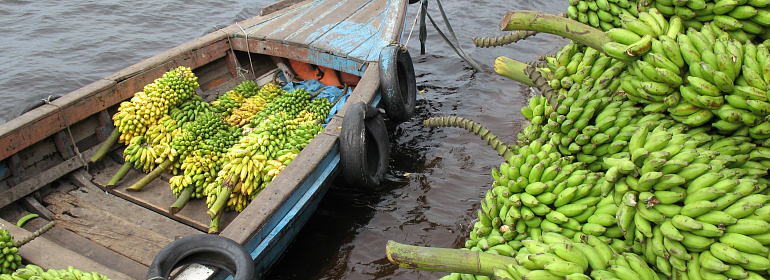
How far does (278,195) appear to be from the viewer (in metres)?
3.60

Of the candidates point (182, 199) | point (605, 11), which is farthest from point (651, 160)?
point (182, 199)

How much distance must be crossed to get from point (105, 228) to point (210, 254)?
1.59 meters

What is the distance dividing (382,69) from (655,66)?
330cm

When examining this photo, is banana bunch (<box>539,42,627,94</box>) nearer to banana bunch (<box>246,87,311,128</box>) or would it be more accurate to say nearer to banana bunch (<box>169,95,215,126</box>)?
banana bunch (<box>246,87,311,128</box>)

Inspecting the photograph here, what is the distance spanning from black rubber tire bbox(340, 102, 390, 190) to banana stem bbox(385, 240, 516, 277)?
2.37 m

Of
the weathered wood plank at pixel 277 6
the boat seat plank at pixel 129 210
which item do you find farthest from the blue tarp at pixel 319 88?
the boat seat plank at pixel 129 210

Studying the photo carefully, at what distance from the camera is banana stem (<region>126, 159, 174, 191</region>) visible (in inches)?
175

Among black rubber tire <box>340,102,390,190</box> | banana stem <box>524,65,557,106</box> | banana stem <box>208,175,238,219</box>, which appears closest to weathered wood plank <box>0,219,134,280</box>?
banana stem <box>208,175,238,219</box>

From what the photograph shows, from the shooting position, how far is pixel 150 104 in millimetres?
4730

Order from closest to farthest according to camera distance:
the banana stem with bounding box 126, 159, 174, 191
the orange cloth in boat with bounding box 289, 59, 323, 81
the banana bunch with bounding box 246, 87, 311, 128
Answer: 1. the banana stem with bounding box 126, 159, 174, 191
2. the banana bunch with bounding box 246, 87, 311, 128
3. the orange cloth in boat with bounding box 289, 59, 323, 81

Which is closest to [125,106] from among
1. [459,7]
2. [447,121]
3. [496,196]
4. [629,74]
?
[447,121]

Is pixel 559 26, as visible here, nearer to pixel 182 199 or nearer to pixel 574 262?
pixel 574 262

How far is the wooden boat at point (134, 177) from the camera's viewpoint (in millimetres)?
3568

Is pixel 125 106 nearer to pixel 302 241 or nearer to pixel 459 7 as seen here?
pixel 302 241
